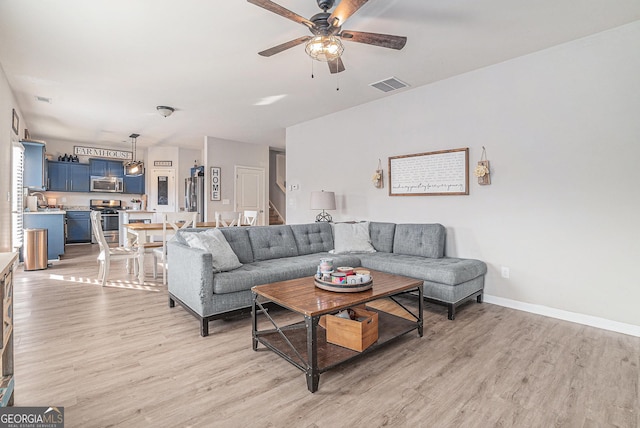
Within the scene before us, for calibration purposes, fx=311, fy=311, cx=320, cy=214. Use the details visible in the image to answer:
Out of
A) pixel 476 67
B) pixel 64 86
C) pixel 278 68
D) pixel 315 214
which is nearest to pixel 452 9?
pixel 476 67

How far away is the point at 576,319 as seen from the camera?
9.83 ft

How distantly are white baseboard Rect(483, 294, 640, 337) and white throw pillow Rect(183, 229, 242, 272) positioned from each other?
9.53 ft

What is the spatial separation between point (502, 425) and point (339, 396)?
847mm

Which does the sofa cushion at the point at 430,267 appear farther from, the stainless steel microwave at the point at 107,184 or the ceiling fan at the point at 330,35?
the stainless steel microwave at the point at 107,184

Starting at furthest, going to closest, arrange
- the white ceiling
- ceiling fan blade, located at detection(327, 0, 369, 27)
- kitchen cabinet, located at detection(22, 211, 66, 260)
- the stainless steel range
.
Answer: the stainless steel range < kitchen cabinet, located at detection(22, 211, 66, 260) < the white ceiling < ceiling fan blade, located at detection(327, 0, 369, 27)

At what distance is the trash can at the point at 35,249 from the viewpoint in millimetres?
5102

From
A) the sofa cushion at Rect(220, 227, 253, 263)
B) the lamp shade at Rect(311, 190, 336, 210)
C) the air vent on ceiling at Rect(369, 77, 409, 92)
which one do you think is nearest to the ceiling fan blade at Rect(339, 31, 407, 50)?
the air vent on ceiling at Rect(369, 77, 409, 92)

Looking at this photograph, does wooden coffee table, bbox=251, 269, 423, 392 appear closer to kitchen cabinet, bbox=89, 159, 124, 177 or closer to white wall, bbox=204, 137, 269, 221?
white wall, bbox=204, 137, 269, 221

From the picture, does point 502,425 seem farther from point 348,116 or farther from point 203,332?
point 348,116

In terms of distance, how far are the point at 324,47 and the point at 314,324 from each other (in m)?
1.98

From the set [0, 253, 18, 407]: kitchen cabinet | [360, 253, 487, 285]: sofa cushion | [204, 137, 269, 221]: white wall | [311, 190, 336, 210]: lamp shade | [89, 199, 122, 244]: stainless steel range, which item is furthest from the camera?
[89, 199, 122, 244]: stainless steel range

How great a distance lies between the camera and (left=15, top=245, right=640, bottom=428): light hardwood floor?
1.65 metres

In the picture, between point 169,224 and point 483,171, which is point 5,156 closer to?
point 169,224

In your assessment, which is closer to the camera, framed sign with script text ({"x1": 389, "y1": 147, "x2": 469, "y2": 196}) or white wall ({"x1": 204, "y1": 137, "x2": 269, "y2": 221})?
framed sign with script text ({"x1": 389, "y1": 147, "x2": 469, "y2": 196})
